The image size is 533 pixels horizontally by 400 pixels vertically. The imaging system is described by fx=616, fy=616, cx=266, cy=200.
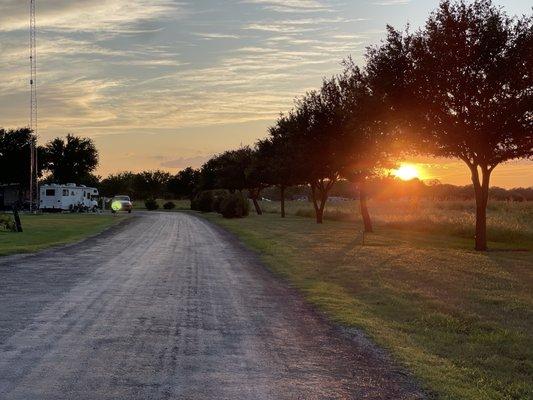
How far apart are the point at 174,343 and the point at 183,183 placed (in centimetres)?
13030

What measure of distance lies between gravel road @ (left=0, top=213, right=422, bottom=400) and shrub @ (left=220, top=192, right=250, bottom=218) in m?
44.9

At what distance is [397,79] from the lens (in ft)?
83.8

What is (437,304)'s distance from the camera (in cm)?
1189

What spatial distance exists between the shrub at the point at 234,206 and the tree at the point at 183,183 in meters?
72.4

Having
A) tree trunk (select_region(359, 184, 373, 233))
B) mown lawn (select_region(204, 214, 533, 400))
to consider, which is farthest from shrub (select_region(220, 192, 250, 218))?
mown lawn (select_region(204, 214, 533, 400))

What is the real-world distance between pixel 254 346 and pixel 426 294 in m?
6.37

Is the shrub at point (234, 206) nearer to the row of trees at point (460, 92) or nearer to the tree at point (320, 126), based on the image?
the tree at point (320, 126)

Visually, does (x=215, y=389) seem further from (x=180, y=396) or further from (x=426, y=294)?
(x=426, y=294)

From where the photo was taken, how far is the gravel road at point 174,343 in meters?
6.09

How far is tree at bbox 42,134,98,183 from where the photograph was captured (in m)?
111

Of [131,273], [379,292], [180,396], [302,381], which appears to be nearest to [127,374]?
[180,396]

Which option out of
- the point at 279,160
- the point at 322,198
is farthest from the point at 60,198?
the point at 322,198

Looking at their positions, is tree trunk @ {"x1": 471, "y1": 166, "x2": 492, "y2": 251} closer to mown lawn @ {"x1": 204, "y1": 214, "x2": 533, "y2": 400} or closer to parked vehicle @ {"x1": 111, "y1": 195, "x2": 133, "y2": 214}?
mown lawn @ {"x1": 204, "y1": 214, "x2": 533, "y2": 400}

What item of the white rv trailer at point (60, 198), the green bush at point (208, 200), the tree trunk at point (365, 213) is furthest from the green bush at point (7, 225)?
the green bush at point (208, 200)
